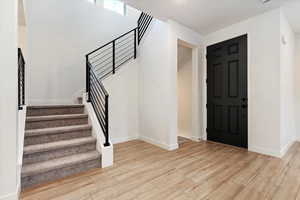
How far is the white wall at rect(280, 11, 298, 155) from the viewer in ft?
8.71

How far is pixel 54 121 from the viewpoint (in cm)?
245

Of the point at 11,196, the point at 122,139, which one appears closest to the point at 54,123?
the point at 11,196

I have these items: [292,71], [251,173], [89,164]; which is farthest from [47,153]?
[292,71]

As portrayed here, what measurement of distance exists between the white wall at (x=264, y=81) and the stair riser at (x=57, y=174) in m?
2.96

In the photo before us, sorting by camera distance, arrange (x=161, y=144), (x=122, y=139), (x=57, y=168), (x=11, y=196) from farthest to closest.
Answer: (x=122, y=139) < (x=161, y=144) < (x=57, y=168) < (x=11, y=196)

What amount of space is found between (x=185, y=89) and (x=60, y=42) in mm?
3490

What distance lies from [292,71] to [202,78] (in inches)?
80.0

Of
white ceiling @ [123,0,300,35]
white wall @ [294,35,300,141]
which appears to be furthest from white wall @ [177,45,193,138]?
white wall @ [294,35,300,141]

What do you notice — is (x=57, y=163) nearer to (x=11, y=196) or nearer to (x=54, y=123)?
(x=11, y=196)

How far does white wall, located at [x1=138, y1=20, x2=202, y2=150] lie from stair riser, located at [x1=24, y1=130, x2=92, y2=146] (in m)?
1.49

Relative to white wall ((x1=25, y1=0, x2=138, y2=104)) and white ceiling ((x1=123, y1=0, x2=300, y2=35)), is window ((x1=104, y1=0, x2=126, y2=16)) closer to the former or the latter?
white wall ((x1=25, y1=0, x2=138, y2=104))

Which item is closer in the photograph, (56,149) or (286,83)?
(56,149)

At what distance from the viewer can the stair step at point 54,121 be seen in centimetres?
227

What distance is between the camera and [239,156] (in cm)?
262
